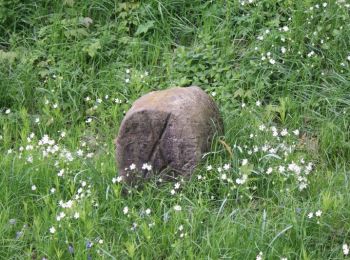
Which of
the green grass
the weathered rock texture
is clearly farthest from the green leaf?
the weathered rock texture

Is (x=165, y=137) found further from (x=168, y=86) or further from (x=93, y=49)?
(x=93, y=49)

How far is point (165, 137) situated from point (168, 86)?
1474 mm

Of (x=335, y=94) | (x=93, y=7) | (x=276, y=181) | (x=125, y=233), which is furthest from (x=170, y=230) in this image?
(x=93, y=7)

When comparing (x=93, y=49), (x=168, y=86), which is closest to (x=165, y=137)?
(x=168, y=86)

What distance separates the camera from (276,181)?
464 cm

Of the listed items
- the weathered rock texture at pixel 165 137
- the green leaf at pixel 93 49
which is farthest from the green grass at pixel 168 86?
the weathered rock texture at pixel 165 137

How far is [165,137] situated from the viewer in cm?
471

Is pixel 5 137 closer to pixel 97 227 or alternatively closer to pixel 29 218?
pixel 29 218

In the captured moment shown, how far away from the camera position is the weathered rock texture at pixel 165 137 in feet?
15.3

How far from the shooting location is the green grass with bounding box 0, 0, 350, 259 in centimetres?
422

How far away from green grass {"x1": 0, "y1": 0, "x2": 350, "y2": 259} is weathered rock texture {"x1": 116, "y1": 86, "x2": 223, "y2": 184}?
124 mm

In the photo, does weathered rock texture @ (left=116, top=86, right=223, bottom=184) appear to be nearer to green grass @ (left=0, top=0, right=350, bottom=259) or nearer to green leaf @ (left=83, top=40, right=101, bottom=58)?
green grass @ (left=0, top=0, right=350, bottom=259)

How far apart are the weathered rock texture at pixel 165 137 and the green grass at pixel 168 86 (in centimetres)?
12

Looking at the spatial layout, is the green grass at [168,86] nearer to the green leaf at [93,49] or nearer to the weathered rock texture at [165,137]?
the green leaf at [93,49]
